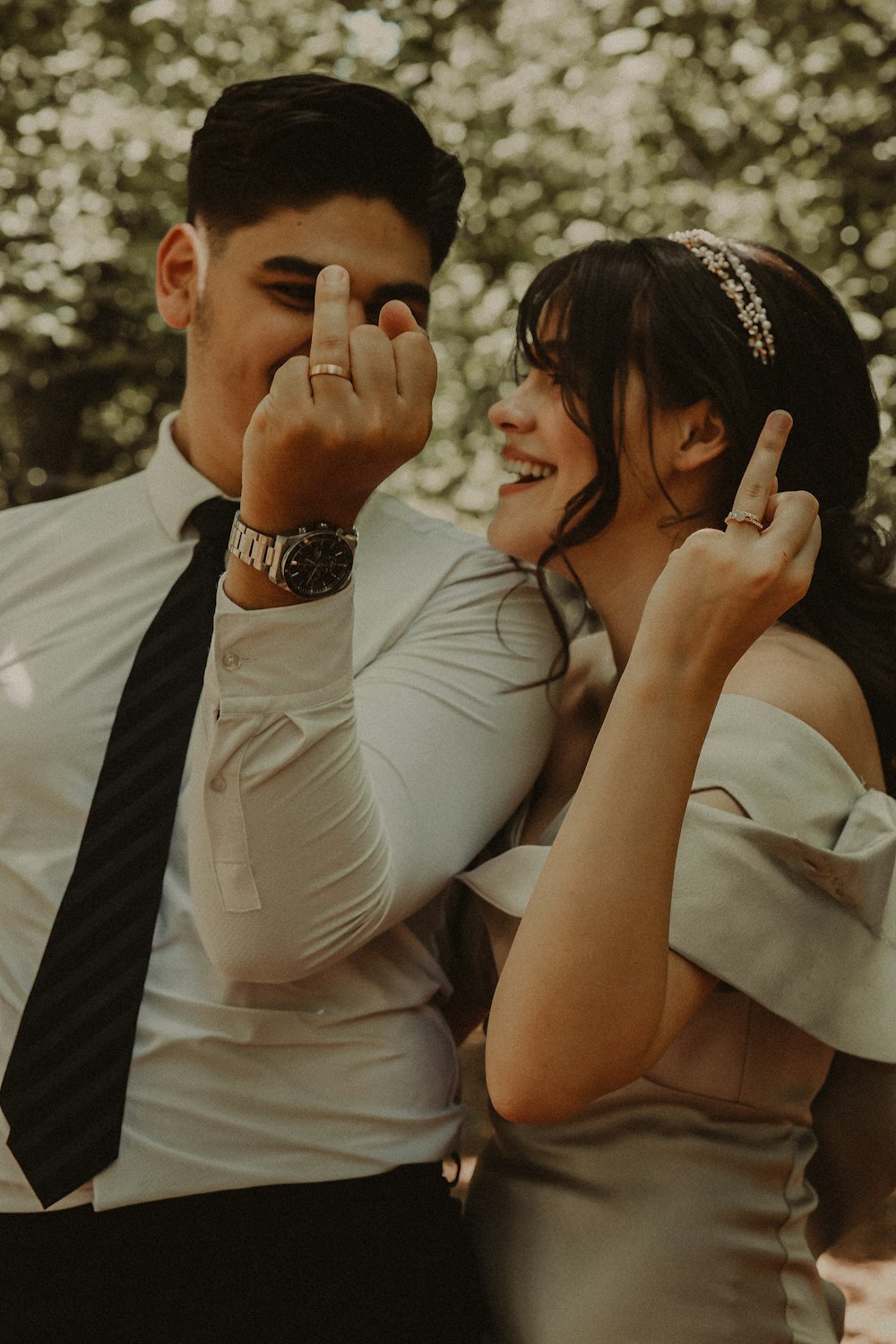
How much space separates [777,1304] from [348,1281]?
0.65m

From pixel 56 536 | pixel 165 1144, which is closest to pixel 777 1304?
pixel 165 1144

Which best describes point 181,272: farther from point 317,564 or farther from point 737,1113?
point 737,1113

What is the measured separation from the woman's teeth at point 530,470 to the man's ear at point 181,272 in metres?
0.71

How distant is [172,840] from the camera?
2102 millimetres

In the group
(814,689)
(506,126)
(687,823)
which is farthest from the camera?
(506,126)

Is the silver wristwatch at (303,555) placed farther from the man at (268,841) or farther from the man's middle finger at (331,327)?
the man's middle finger at (331,327)

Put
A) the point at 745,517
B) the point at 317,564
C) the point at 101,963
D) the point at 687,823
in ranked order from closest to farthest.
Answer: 1. the point at 317,564
2. the point at 745,517
3. the point at 687,823
4. the point at 101,963

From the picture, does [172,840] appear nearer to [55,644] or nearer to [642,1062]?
[55,644]

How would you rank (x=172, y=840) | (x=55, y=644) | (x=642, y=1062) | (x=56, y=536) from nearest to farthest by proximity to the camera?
(x=642, y=1062)
(x=172, y=840)
(x=55, y=644)
(x=56, y=536)

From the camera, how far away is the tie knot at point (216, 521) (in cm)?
240

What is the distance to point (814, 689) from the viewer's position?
213 centimetres

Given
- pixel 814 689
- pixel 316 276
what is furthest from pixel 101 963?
pixel 316 276

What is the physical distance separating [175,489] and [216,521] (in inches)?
5.4

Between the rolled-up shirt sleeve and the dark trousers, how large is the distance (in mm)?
451
